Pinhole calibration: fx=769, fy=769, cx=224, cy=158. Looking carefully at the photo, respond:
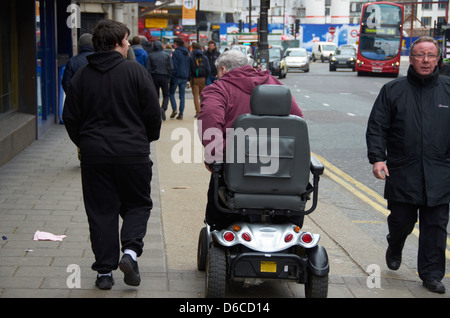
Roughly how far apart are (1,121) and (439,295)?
784cm

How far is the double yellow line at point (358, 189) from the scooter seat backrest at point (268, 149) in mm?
3019

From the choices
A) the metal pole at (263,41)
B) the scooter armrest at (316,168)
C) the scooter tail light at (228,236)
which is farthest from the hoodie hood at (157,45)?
the scooter tail light at (228,236)

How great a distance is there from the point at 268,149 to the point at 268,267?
0.72m

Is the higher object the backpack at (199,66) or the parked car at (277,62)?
the backpack at (199,66)

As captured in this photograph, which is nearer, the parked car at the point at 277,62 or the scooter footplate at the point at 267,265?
the scooter footplate at the point at 267,265

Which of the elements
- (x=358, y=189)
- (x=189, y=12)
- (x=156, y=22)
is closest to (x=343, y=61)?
(x=189, y=12)

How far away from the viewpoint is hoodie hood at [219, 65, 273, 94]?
5.13 m

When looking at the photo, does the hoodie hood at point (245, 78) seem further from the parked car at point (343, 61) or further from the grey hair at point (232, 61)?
the parked car at point (343, 61)

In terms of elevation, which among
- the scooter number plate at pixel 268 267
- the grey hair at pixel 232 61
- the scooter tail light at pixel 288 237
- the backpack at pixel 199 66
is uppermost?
the grey hair at pixel 232 61

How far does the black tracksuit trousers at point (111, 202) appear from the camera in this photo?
4824 mm

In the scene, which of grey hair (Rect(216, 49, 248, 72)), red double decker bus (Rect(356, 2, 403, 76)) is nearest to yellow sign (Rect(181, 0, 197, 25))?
red double decker bus (Rect(356, 2, 403, 76))

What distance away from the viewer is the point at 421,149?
5.29 metres

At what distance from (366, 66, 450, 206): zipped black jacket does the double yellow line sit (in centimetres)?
215

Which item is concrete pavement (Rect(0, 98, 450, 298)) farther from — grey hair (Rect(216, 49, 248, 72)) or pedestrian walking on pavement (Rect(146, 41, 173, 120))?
pedestrian walking on pavement (Rect(146, 41, 173, 120))
